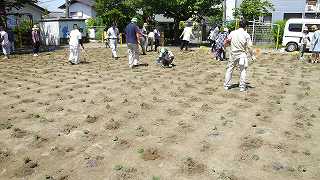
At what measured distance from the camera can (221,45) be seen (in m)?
17.1

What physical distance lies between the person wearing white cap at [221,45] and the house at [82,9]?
35680mm

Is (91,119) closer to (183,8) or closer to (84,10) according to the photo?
(183,8)

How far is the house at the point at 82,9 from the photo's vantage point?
168 ft

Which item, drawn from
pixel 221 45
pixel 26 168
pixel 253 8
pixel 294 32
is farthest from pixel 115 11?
pixel 26 168

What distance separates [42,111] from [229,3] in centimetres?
3742

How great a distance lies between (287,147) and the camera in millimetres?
6000

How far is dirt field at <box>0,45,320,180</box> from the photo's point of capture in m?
5.22

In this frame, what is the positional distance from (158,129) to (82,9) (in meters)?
47.7

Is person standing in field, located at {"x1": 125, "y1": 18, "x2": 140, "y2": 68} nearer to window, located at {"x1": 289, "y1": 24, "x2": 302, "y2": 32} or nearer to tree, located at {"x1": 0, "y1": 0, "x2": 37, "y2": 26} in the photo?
tree, located at {"x1": 0, "y1": 0, "x2": 37, "y2": 26}

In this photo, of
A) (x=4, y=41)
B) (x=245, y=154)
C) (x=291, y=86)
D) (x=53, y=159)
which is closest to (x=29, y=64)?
(x=4, y=41)

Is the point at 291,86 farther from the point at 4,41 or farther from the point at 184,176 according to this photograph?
the point at 4,41

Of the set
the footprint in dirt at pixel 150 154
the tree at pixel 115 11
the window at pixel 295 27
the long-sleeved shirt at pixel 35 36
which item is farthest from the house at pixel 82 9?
the footprint in dirt at pixel 150 154

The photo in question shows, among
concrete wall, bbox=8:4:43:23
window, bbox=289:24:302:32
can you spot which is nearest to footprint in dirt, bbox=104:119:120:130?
window, bbox=289:24:302:32

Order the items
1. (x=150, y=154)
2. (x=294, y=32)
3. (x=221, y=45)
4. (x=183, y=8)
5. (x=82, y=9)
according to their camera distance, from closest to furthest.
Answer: (x=150, y=154), (x=221, y=45), (x=294, y=32), (x=183, y=8), (x=82, y=9)
